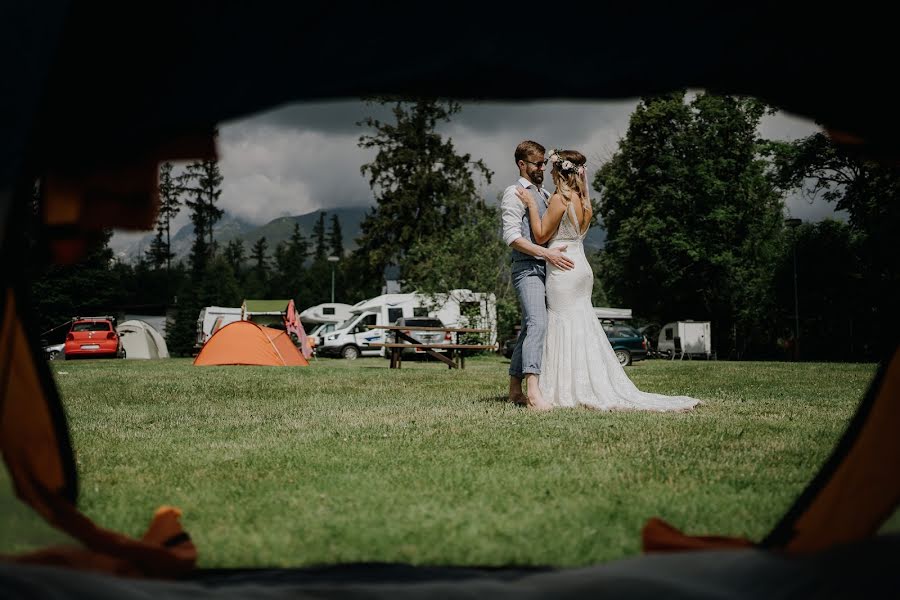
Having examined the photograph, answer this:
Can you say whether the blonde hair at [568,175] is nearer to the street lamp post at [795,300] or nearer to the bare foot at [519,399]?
the bare foot at [519,399]

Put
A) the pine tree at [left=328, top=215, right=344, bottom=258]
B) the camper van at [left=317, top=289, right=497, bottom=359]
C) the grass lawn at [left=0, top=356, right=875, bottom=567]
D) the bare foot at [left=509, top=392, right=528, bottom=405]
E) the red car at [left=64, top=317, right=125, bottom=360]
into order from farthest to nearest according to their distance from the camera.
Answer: the pine tree at [left=328, top=215, right=344, bottom=258]
the camper van at [left=317, top=289, right=497, bottom=359]
the red car at [left=64, top=317, right=125, bottom=360]
the bare foot at [left=509, top=392, right=528, bottom=405]
the grass lawn at [left=0, top=356, right=875, bottom=567]

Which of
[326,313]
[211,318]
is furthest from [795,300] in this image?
[211,318]

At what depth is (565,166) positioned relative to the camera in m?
6.07

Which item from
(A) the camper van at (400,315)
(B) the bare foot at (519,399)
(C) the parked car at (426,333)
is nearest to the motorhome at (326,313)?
(A) the camper van at (400,315)

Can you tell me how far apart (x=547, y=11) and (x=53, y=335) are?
4147 centimetres

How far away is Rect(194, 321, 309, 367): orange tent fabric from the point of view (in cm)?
1581

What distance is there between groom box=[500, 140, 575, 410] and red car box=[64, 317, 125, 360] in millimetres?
25034

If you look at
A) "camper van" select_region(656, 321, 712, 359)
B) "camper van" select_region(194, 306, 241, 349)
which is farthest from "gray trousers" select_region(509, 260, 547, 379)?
"camper van" select_region(194, 306, 241, 349)

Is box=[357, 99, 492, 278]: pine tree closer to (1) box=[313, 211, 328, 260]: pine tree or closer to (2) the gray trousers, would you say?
(2) the gray trousers

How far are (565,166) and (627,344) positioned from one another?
18.1 meters

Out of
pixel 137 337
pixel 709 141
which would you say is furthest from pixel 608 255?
pixel 137 337

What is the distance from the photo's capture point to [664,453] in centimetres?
392

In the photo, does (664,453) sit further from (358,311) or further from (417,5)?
(358,311)

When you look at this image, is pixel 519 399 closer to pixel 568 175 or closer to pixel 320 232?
pixel 568 175
